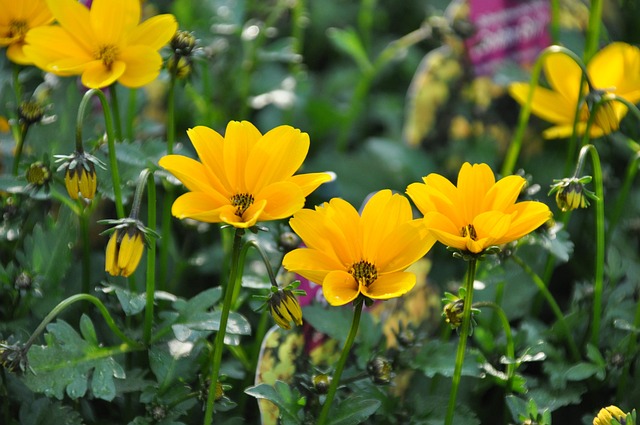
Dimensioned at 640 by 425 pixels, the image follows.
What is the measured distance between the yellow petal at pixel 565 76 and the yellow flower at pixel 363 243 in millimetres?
461

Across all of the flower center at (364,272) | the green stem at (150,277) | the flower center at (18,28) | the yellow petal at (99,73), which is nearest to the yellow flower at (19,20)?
the flower center at (18,28)

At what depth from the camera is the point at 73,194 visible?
0.80 metres

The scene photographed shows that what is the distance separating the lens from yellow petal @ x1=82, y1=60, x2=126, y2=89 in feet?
2.85

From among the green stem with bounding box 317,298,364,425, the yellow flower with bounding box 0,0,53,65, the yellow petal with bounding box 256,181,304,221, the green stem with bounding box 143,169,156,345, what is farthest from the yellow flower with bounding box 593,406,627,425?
the yellow flower with bounding box 0,0,53,65

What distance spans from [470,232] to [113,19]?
464mm

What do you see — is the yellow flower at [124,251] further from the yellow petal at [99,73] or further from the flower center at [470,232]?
the flower center at [470,232]

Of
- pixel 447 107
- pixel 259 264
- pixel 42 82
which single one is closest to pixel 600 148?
pixel 447 107

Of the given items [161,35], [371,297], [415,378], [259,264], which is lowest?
[415,378]

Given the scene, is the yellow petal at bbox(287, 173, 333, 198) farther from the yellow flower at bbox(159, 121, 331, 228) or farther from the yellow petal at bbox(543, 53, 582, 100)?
the yellow petal at bbox(543, 53, 582, 100)

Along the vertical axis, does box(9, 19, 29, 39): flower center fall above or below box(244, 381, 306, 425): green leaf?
above

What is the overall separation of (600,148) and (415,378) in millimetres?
587

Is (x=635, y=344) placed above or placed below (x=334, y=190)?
below

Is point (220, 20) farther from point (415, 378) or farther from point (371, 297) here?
point (371, 297)

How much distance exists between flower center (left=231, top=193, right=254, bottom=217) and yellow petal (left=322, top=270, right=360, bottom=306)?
4.1 inches
